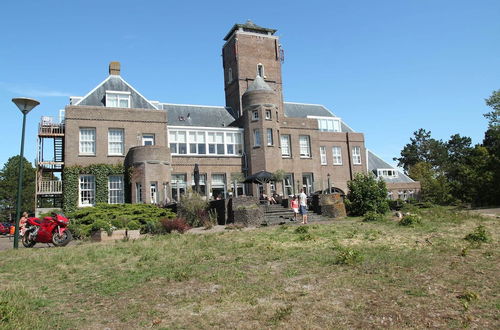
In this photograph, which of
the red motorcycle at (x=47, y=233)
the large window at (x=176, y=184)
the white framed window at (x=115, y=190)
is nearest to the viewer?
the red motorcycle at (x=47, y=233)

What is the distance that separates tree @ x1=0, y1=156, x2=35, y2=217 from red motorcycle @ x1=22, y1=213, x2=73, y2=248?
183 feet

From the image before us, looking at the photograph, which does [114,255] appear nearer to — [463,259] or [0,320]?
[0,320]

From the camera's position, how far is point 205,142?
35.7 meters

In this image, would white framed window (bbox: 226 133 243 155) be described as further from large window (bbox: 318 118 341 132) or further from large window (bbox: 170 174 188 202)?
large window (bbox: 318 118 341 132)

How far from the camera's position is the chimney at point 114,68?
3466cm

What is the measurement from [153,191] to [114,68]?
11.6m

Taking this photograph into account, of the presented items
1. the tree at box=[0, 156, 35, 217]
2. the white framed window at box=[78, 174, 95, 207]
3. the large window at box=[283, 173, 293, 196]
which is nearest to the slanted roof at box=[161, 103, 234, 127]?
the large window at box=[283, 173, 293, 196]

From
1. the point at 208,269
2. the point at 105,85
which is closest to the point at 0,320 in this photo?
the point at 208,269

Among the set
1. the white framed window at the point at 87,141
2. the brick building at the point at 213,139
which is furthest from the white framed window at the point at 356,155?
the white framed window at the point at 87,141

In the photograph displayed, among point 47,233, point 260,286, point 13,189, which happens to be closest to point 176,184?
point 47,233

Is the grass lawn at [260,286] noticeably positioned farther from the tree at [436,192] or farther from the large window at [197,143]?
the tree at [436,192]

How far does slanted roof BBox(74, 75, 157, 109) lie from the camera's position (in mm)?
32969

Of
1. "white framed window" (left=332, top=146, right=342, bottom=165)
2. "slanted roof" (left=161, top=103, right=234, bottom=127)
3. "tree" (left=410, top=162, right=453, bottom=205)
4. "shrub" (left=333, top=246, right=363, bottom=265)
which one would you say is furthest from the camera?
"tree" (left=410, top=162, right=453, bottom=205)

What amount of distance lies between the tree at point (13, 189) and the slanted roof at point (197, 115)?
3847cm
